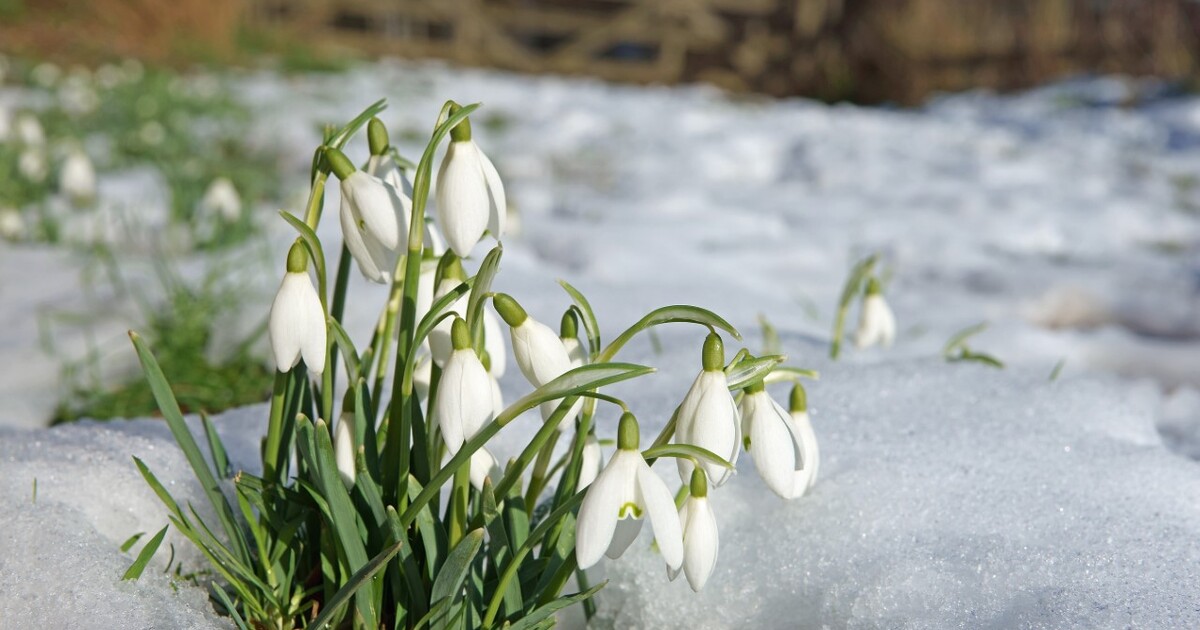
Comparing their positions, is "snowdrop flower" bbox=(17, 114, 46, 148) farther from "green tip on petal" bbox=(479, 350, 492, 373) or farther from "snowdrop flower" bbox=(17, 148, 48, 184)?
"green tip on petal" bbox=(479, 350, 492, 373)

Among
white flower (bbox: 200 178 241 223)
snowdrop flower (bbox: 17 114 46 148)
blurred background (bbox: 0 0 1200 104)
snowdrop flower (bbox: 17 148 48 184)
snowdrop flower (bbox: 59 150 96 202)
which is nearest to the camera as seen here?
white flower (bbox: 200 178 241 223)

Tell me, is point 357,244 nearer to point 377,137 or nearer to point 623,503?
point 377,137

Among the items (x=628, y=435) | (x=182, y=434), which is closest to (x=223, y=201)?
(x=182, y=434)

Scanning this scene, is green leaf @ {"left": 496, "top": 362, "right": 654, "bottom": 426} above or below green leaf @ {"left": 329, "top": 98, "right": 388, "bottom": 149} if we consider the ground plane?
below

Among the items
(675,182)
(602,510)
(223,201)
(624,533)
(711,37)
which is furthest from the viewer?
(711,37)

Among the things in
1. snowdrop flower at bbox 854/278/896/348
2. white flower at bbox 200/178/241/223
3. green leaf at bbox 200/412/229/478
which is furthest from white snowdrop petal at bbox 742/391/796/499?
white flower at bbox 200/178/241/223

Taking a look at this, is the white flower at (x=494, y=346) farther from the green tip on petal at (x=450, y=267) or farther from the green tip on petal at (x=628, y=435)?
the green tip on petal at (x=628, y=435)

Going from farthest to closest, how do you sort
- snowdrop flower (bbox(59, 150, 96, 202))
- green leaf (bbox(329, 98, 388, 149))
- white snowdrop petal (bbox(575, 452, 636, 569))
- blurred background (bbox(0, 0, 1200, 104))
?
1. blurred background (bbox(0, 0, 1200, 104))
2. snowdrop flower (bbox(59, 150, 96, 202))
3. green leaf (bbox(329, 98, 388, 149))
4. white snowdrop petal (bbox(575, 452, 636, 569))
